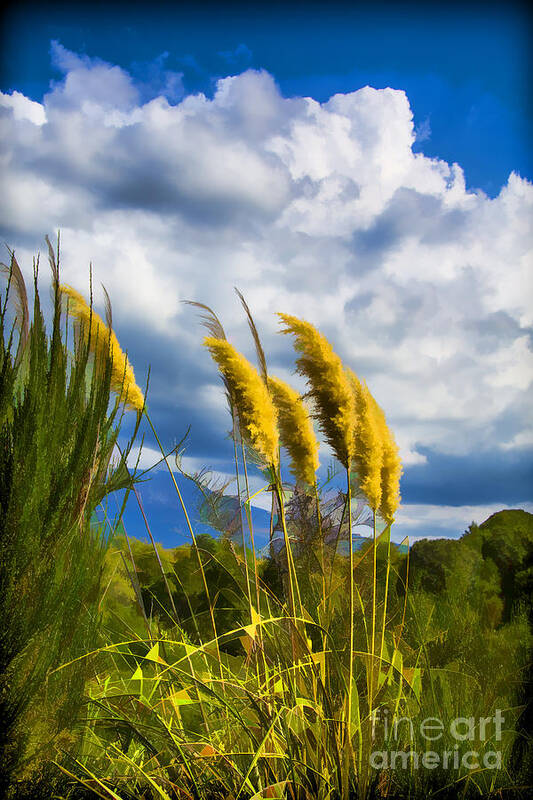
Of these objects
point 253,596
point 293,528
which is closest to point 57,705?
point 253,596

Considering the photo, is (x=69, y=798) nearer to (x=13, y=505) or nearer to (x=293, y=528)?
(x=13, y=505)

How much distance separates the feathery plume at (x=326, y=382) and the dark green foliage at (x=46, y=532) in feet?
2.53

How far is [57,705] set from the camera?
6.79 ft

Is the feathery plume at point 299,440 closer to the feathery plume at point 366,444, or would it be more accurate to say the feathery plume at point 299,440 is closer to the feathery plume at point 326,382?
the feathery plume at point 326,382

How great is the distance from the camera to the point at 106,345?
2463 mm

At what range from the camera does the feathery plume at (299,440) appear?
2.49 meters

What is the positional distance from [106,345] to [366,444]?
116 cm

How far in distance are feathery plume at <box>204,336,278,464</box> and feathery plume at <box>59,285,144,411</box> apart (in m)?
0.39

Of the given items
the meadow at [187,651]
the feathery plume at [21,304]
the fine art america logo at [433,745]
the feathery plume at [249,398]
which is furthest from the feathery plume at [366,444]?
the feathery plume at [21,304]

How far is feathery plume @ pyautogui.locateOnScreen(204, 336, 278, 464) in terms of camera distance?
2338 millimetres

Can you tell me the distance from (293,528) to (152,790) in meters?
2.15

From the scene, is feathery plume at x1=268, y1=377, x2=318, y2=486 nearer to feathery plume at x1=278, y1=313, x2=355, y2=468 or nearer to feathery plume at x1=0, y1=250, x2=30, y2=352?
feathery plume at x1=278, y1=313, x2=355, y2=468

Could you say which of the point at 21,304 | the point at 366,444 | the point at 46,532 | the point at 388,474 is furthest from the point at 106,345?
the point at 388,474

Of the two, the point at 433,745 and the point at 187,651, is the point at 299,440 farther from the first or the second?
the point at 433,745
